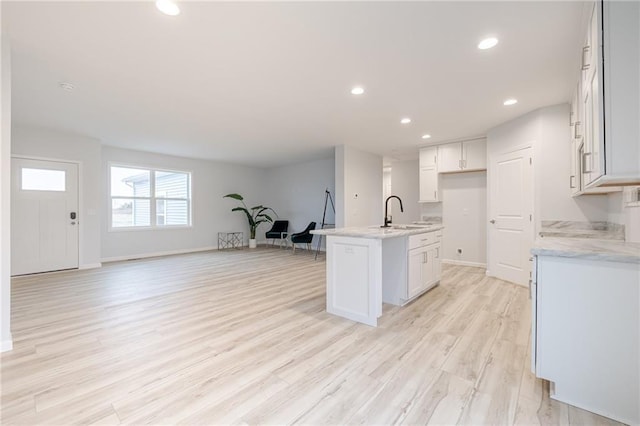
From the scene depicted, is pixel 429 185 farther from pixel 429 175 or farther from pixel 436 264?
pixel 436 264

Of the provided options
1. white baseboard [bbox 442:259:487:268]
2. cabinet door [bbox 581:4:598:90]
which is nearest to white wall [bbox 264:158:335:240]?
white baseboard [bbox 442:259:487:268]

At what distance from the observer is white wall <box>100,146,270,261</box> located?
5.96 m

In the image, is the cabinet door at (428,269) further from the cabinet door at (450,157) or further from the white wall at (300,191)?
the white wall at (300,191)

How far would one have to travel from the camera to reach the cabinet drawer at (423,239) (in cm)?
314

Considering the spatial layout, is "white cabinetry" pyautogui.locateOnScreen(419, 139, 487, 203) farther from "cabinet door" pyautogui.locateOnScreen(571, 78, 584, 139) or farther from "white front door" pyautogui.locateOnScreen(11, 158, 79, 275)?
"white front door" pyautogui.locateOnScreen(11, 158, 79, 275)

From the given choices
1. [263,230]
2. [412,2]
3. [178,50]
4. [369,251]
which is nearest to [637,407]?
[369,251]

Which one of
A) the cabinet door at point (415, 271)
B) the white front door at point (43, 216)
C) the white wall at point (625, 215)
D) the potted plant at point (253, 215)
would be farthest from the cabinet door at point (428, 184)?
the white front door at point (43, 216)

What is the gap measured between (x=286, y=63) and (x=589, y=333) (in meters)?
2.92

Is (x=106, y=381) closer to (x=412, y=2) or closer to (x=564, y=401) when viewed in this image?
(x=564, y=401)

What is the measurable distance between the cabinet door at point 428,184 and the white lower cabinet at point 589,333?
4191 mm

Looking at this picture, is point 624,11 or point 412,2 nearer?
point 624,11

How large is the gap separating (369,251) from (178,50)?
2451 millimetres

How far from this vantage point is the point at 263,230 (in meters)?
8.85

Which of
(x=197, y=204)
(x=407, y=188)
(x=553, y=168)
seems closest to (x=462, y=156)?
(x=553, y=168)
